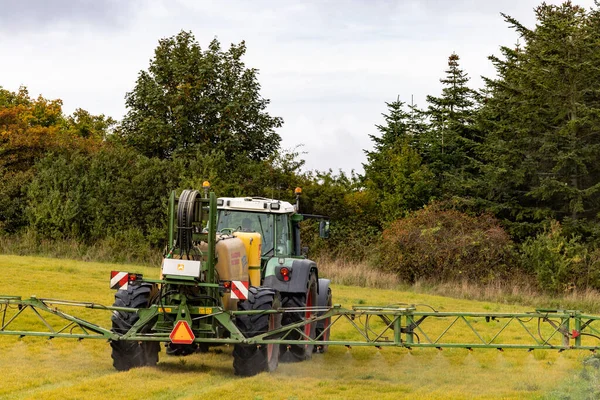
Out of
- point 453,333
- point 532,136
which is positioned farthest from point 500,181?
point 453,333

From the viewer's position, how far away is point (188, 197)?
11.5 metres

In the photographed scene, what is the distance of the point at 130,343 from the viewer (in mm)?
11711

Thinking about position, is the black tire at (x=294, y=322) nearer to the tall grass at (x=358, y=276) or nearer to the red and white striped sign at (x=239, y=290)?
→ the red and white striped sign at (x=239, y=290)

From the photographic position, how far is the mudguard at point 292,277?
13.5 meters

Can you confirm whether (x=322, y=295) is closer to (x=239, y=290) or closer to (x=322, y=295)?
(x=322, y=295)

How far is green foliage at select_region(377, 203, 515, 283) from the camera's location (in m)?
31.5

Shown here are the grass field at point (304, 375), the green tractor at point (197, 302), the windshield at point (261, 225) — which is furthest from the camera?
the windshield at point (261, 225)

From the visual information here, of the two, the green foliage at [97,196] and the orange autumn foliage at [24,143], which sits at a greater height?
the orange autumn foliage at [24,143]

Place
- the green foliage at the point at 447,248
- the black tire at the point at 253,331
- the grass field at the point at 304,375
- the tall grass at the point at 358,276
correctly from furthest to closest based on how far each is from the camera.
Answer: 1. the green foliage at the point at 447,248
2. the tall grass at the point at 358,276
3. the black tire at the point at 253,331
4. the grass field at the point at 304,375

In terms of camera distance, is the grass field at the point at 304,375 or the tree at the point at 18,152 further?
the tree at the point at 18,152

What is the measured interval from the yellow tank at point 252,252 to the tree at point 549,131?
68.4 ft

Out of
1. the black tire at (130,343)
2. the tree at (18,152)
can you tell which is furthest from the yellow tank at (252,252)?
the tree at (18,152)

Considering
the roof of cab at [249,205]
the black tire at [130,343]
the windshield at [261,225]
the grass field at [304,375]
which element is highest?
the roof of cab at [249,205]

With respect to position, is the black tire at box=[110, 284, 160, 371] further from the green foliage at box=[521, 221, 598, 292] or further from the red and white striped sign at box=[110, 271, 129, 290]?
the green foliage at box=[521, 221, 598, 292]
